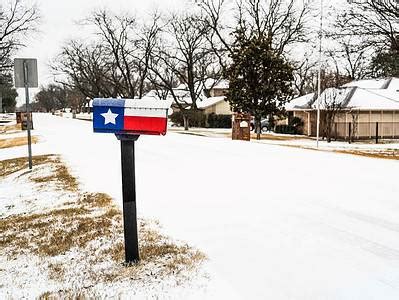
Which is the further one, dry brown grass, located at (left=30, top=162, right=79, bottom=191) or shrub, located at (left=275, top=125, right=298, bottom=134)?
shrub, located at (left=275, top=125, right=298, bottom=134)

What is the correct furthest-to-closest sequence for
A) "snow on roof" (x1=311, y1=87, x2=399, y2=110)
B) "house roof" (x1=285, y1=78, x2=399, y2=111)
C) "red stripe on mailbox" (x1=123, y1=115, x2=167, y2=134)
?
"house roof" (x1=285, y1=78, x2=399, y2=111)
"snow on roof" (x1=311, y1=87, x2=399, y2=110)
"red stripe on mailbox" (x1=123, y1=115, x2=167, y2=134)

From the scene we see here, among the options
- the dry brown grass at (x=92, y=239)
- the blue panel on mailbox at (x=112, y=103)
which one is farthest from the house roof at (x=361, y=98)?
the blue panel on mailbox at (x=112, y=103)

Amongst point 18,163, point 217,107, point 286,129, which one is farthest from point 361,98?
point 18,163

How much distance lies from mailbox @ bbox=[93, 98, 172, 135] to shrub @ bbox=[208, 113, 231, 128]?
153ft

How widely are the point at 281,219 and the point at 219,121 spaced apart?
45.7 meters

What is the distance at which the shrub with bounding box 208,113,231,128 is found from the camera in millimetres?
50422

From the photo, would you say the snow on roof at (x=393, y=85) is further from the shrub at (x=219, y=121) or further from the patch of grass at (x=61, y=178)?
the patch of grass at (x=61, y=178)

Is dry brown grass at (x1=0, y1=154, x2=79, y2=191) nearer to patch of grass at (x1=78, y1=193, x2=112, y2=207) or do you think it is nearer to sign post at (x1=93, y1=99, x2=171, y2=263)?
patch of grass at (x1=78, y1=193, x2=112, y2=207)

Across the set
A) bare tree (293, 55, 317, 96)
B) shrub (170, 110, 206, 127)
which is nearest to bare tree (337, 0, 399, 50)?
shrub (170, 110, 206, 127)

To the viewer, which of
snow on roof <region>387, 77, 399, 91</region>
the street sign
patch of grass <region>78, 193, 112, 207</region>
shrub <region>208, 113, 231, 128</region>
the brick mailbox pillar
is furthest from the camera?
shrub <region>208, 113, 231, 128</region>

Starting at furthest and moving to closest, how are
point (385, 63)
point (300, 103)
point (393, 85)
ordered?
point (300, 103), point (393, 85), point (385, 63)

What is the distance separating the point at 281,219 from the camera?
16.5 ft

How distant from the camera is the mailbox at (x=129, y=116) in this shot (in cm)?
376

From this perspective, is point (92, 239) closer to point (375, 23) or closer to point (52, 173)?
point (52, 173)
